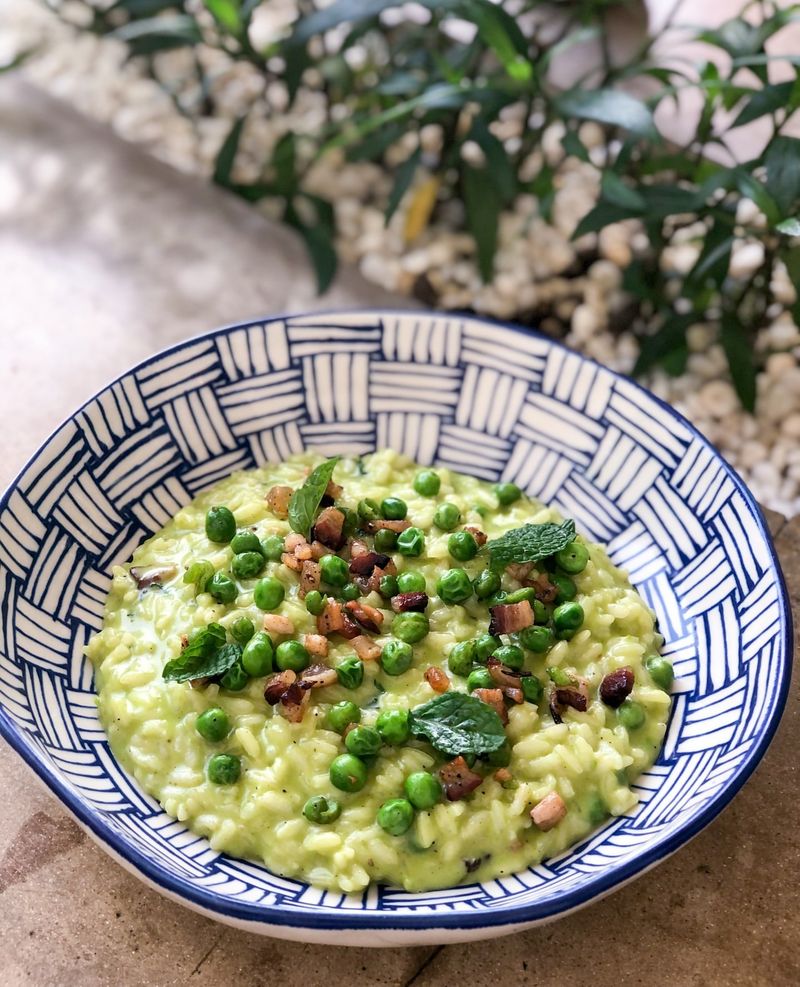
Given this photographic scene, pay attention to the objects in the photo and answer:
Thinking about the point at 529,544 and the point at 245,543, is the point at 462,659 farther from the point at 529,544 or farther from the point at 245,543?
the point at 245,543

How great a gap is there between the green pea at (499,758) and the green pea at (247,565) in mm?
949

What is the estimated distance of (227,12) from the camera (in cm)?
504

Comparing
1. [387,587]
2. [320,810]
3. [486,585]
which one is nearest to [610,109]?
[486,585]

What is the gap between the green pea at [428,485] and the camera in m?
3.80

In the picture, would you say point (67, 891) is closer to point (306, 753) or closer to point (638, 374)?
point (306, 753)

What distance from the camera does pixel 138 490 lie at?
3801mm

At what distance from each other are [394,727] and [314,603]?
0.50m

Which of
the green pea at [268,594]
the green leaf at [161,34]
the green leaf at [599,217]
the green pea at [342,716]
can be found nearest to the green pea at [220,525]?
the green pea at [268,594]

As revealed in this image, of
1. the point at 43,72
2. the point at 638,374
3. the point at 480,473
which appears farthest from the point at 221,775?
the point at 43,72

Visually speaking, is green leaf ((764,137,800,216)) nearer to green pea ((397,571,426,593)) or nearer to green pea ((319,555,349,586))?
green pea ((397,571,426,593))

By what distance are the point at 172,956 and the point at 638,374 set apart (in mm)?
3457

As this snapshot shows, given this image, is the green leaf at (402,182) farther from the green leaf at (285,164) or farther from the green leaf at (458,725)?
the green leaf at (458,725)

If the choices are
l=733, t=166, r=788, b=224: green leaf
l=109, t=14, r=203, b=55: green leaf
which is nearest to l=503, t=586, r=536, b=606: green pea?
l=733, t=166, r=788, b=224: green leaf

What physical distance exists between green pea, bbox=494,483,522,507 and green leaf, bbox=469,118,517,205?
1.75 m
